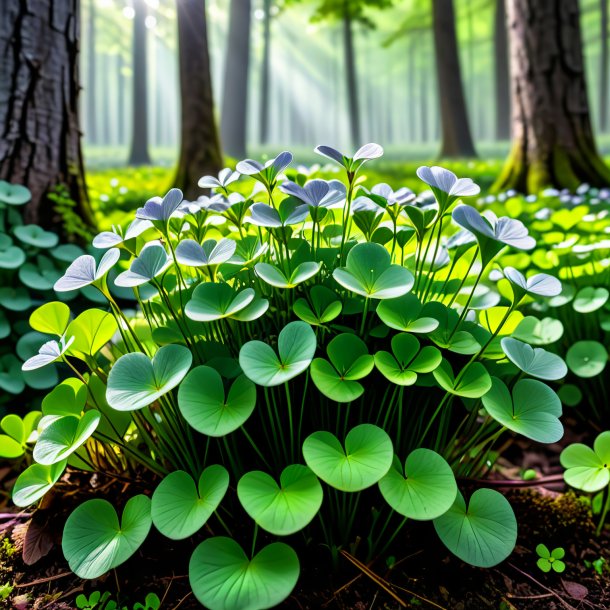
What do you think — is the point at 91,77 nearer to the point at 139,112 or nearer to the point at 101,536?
the point at 139,112

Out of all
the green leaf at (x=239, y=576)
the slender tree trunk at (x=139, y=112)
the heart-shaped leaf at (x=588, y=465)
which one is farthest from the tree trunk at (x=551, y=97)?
the slender tree trunk at (x=139, y=112)

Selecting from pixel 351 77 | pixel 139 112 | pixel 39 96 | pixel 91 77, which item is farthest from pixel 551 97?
pixel 91 77

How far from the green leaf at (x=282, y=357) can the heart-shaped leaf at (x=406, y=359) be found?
0.13 m

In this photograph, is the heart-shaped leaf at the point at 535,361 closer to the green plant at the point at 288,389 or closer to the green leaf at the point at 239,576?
the green plant at the point at 288,389

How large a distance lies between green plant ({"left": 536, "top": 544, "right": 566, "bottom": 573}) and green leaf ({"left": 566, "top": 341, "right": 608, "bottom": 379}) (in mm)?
573

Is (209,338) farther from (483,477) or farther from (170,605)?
(483,477)

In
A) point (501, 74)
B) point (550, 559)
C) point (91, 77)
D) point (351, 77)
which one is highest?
point (91, 77)

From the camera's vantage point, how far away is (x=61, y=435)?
2.99 ft

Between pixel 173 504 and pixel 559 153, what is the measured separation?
3894 millimetres

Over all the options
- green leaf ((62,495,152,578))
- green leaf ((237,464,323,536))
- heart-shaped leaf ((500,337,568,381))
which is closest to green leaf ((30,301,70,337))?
green leaf ((62,495,152,578))

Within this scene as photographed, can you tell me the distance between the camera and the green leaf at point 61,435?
2.86 ft

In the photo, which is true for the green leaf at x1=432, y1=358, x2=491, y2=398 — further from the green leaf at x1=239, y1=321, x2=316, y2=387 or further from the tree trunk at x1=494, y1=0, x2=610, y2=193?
the tree trunk at x1=494, y1=0, x2=610, y2=193

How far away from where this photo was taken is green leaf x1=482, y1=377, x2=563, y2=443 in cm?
87

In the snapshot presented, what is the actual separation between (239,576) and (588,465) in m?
0.83
